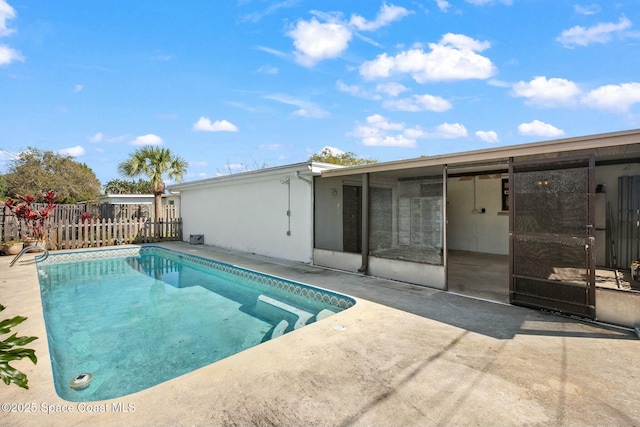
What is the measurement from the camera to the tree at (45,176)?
2352 cm

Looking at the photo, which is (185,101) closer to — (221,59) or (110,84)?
(110,84)

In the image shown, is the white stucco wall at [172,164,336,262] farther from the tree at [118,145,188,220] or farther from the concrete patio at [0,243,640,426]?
the concrete patio at [0,243,640,426]

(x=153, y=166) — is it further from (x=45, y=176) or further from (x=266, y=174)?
(x=45, y=176)

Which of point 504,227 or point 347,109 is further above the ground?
point 347,109

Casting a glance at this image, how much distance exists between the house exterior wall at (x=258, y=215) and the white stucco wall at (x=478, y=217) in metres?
5.22

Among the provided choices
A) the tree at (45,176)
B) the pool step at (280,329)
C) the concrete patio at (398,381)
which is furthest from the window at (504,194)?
the tree at (45,176)

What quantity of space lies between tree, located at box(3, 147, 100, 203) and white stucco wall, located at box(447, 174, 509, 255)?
2592 centimetres

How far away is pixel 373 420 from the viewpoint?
222 centimetres

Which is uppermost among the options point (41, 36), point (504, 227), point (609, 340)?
point (41, 36)

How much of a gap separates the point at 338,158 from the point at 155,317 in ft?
82.0

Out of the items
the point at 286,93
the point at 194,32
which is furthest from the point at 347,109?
the point at 194,32

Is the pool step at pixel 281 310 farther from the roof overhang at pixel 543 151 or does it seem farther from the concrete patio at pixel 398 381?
the roof overhang at pixel 543 151

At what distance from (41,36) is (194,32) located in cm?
513

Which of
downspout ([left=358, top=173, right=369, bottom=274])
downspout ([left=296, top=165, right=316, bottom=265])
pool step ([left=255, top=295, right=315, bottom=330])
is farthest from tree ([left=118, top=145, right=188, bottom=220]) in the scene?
downspout ([left=358, top=173, right=369, bottom=274])
